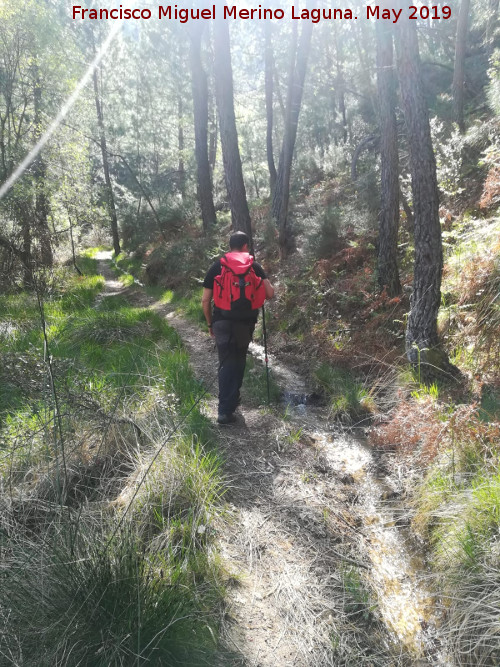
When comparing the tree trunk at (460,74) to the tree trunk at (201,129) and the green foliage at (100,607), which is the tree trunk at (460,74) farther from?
the green foliage at (100,607)

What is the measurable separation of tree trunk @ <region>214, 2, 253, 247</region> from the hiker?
4955mm

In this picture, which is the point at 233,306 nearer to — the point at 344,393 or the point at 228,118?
the point at 344,393

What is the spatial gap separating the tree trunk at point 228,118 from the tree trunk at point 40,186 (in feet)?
16.2

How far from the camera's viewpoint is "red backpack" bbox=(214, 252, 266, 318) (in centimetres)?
416

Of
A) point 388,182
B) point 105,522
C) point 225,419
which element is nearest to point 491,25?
point 388,182

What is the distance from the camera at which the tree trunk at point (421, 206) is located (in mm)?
4695

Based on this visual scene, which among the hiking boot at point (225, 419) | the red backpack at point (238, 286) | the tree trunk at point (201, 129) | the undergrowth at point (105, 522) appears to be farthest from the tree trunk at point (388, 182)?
the tree trunk at point (201, 129)

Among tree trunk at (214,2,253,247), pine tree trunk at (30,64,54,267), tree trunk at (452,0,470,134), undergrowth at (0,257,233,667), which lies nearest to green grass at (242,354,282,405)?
undergrowth at (0,257,233,667)

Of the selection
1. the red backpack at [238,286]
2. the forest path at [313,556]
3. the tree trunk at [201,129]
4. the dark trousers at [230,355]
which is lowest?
the forest path at [313,556]

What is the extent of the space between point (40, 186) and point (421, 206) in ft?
34.0

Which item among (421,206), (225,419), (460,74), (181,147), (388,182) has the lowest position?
(225,419)

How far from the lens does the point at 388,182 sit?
24.1 ft

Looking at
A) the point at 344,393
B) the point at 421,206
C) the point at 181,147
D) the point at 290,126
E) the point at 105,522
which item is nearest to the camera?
the point at 105,522

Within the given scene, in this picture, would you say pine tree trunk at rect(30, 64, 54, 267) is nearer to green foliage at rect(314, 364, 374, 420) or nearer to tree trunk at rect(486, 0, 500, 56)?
green foliage at rect(314, 364, 374, 420)
